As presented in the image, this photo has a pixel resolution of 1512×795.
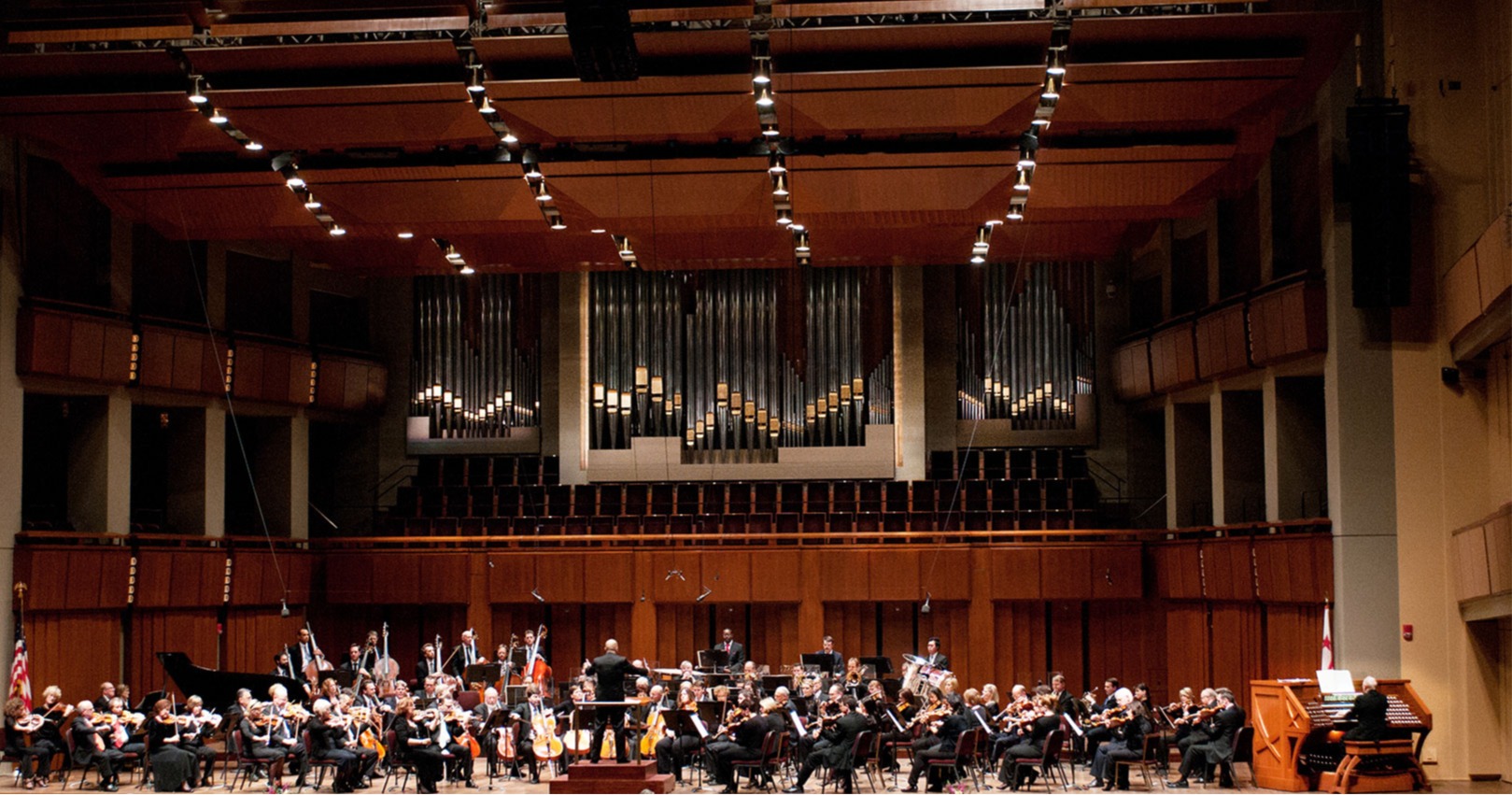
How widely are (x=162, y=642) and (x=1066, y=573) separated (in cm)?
1110

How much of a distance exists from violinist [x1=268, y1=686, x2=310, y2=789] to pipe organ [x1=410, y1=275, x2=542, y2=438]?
7952mm

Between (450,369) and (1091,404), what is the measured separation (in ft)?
30.3

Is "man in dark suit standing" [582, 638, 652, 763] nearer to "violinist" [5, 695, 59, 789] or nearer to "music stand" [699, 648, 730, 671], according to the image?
"music stand" [699, 648, 730, 671]

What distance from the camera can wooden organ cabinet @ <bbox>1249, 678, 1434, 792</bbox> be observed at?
13359mm

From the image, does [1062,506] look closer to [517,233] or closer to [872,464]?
[872,464]

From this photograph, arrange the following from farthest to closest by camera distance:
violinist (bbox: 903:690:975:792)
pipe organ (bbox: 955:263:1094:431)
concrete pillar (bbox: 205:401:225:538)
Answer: pipe organ (bbox: 955:263:1094:431)
concrete pillar (bbox: 205:401:225:538)
violinist (bbox: 903:690:975:792)

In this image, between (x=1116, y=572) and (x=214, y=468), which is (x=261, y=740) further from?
(x=1116, y=572)

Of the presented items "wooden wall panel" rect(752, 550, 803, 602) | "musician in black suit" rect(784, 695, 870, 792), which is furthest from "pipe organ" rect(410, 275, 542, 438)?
"musician in black suit" rect(784, 695, 870, 792)

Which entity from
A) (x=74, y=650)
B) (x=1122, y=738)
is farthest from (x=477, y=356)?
(x=1122, y=738)

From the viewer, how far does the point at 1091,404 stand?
21.2 metres

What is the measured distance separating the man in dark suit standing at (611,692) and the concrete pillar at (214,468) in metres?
6.14

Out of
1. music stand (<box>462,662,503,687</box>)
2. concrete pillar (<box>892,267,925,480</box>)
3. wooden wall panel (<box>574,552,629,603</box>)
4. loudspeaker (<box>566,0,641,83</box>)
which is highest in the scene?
loudspeaker (<box>566,0,641,83</box>)

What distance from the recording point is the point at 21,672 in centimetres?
1556

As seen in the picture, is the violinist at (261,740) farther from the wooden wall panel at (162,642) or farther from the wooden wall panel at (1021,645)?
the wooden wall panel at (1021,645)
